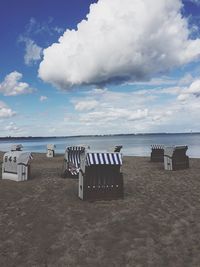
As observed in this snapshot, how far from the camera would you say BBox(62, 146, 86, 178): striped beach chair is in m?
16.9

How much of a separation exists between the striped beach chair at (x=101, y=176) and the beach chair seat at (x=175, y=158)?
346 inches

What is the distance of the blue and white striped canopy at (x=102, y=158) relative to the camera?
11.1 meters

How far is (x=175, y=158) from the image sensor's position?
19.9 metres

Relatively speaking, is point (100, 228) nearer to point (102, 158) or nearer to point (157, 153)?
point (102, 158)

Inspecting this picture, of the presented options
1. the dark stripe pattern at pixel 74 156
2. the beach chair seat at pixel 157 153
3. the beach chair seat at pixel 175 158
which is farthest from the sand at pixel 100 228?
the beach chair seat at pixel 157 153

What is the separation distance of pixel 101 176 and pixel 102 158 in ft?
2.26

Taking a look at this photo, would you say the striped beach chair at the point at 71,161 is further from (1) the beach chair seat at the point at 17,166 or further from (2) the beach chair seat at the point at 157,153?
(2) the beach chair seat at the point at 157,153

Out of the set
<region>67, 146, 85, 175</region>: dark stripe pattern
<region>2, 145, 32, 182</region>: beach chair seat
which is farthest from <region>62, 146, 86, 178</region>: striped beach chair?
<region>2, 145, 32, 182</region>: beach chair seat

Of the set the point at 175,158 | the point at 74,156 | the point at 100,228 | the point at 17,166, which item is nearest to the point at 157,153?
the point at 175,158

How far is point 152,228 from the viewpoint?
8156 millimetres

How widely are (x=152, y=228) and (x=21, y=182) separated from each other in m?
8.97

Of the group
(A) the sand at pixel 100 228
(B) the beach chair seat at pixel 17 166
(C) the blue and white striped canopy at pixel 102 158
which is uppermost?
(C) the blue and white striped canopy at pixel 102 158

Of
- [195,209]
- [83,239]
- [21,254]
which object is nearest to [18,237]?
[21,254]

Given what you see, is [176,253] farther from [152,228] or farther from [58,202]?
[58,202]
